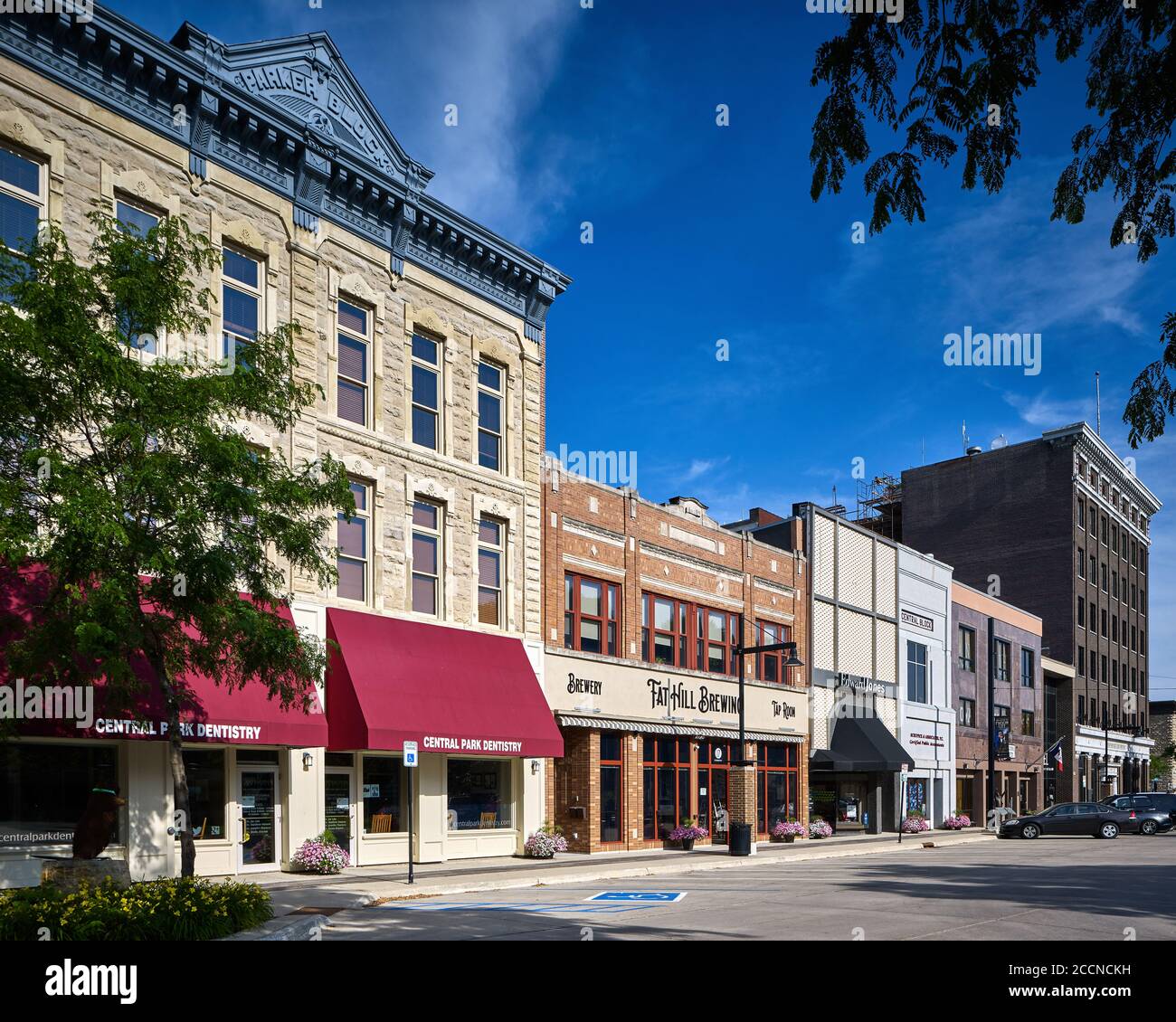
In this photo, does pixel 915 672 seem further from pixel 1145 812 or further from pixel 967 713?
pixel 1145 812

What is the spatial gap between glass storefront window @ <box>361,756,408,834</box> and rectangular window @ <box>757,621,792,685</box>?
16.5m

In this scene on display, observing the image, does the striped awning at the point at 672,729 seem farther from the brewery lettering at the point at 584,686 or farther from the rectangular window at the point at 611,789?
the brewery lettering at the point at 584,686

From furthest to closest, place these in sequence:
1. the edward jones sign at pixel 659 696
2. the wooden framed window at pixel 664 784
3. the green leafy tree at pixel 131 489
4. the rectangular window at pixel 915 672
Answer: the rectangular window at pixel 915 672, the wooden framed window at pixel 664 784, the edward jones sign at pixel 659 696, the green leafy tree at pixel 131 489

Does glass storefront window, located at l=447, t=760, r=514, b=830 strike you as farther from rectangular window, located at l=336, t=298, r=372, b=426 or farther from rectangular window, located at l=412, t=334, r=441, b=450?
rectangular window, located at l=336, t=298, r=372, b=426

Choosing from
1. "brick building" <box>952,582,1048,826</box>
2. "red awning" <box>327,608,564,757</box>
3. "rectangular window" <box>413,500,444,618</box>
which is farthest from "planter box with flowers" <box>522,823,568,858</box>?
"brick building" <box>952,582,1048,826</box>

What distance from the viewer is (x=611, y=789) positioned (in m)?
32.8

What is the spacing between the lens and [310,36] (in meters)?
26.6

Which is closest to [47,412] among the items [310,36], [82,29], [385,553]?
[82,29]

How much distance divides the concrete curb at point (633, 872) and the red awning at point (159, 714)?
379 centimetres

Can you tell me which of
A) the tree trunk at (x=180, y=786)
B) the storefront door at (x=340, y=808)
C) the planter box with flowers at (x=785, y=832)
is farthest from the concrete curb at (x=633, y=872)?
the storefront door at (x=340, y=808)

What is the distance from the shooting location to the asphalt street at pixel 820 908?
49.6ft

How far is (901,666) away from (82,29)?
39306 millimetres
